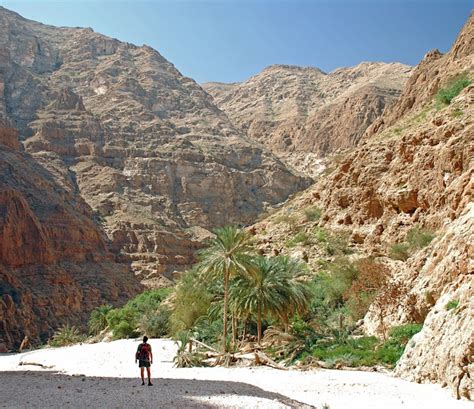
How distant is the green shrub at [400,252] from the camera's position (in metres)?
32.0

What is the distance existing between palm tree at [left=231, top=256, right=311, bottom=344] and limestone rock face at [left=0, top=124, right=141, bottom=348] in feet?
142

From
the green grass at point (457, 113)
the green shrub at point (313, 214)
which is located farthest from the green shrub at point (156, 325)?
the green grass at point (457, 113)

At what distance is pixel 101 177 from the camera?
108 meters

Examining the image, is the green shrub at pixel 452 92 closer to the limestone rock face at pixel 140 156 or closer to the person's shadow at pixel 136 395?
the person's shadow at pixel 136 395

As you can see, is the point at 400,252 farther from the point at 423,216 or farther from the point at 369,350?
the point at 369,350

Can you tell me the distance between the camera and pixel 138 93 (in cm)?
14750

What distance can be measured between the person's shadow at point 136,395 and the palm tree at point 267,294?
11489 millimetres

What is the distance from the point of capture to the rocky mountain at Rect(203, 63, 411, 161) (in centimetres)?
13750

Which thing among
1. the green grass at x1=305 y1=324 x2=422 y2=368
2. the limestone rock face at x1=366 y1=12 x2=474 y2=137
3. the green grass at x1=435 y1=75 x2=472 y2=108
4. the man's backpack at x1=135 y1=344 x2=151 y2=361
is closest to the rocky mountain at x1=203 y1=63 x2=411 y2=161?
the limestone rock face at x1=366 y1=12 x2=474 y2=137

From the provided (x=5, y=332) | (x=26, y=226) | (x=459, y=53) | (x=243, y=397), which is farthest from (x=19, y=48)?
(x=243, y=397)

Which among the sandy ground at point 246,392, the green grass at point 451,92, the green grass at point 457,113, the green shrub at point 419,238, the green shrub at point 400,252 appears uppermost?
the green grass at point 451,92

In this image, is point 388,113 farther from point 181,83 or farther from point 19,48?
point 19,48

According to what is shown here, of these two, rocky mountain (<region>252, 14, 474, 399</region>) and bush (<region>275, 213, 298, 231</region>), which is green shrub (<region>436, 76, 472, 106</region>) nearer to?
rocky mountain (<region>252, 14, 474, 399</region>)

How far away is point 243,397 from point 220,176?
103178mm
